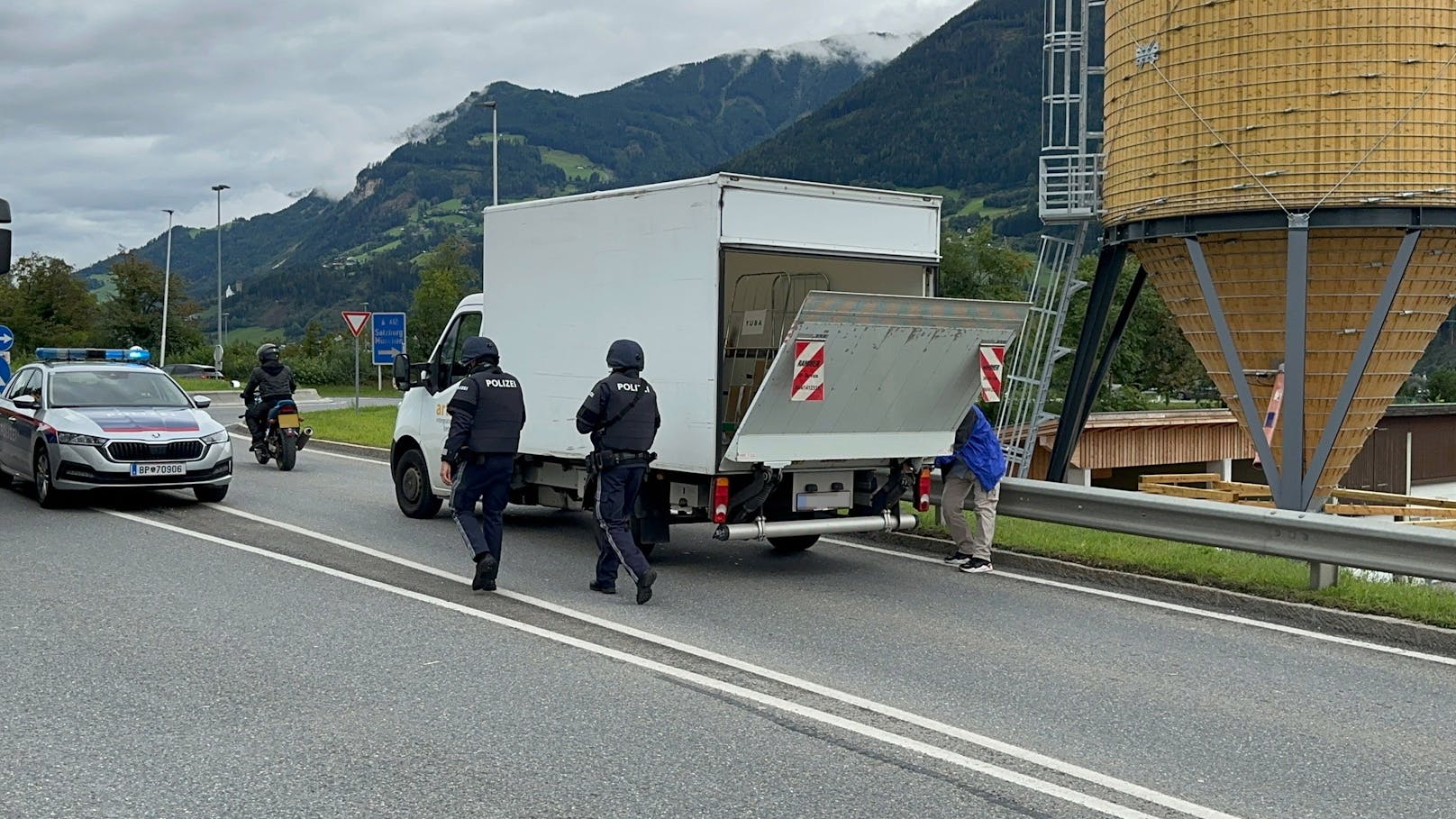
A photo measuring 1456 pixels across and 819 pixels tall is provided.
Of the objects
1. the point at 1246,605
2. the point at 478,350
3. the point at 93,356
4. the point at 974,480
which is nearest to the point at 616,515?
the point at 478,350

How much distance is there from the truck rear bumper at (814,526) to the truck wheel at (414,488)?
4.22 meters

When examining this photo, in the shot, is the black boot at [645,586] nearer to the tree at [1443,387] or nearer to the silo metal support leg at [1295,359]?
the silo metal support leg at [1295,359]

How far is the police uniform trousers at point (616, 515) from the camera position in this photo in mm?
9141

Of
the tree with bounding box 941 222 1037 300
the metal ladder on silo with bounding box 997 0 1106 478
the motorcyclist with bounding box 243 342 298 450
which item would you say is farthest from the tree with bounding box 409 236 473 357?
the metal ladder on silo with bounding box 997 0 1106 478

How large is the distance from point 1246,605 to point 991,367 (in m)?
2.45

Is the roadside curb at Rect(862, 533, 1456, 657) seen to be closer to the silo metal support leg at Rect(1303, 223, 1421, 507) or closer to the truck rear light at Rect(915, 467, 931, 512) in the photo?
the truck rear light at Rect(915, 467, 931, 512)

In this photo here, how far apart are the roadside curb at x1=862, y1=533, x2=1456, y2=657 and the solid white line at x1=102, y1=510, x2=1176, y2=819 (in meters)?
3.98

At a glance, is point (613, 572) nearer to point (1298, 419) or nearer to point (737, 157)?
point (1298, 419)

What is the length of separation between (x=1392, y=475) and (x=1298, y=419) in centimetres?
3700

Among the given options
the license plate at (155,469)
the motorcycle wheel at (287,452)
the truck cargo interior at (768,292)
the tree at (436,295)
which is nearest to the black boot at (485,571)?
the truck cargo interior at (768,292)

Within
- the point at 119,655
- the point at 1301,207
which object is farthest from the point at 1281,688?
the point at 1301,207

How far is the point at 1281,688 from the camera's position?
6.99m

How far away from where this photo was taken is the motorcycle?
1869 cm

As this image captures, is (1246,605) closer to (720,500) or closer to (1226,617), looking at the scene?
(1226,617)
